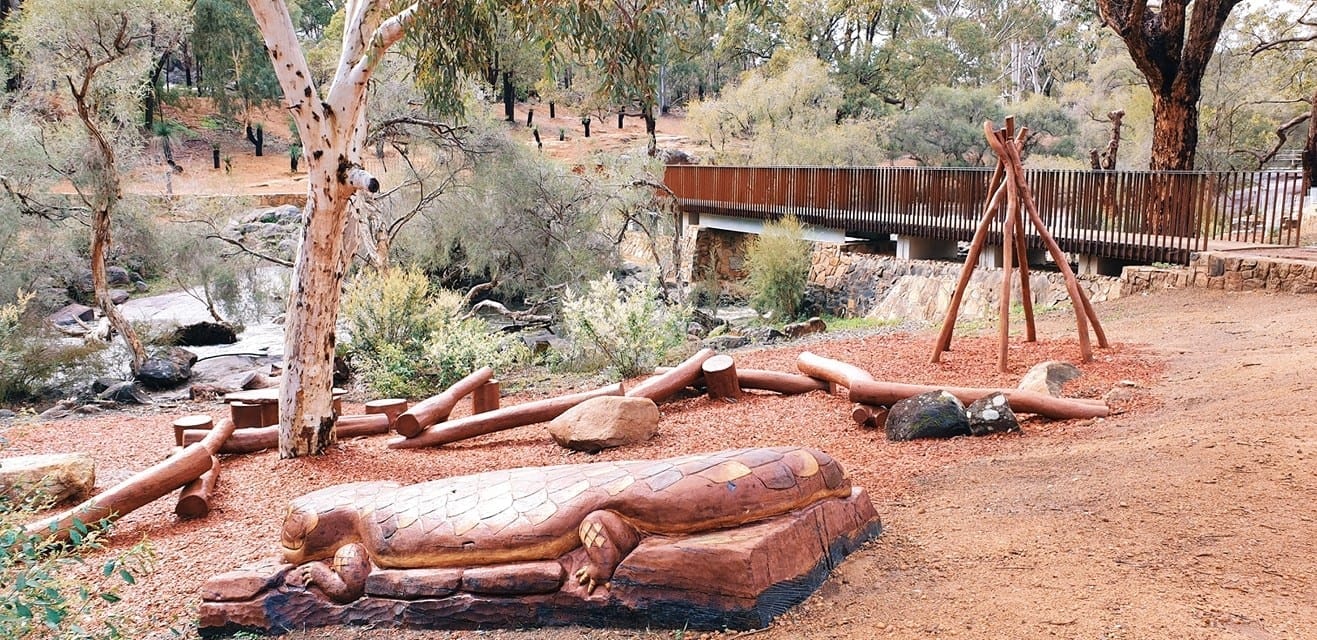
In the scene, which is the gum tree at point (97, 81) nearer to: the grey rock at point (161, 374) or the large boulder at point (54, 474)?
the grey rock at point (161, 374)

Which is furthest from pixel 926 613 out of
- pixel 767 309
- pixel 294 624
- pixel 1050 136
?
pixel 1050 136

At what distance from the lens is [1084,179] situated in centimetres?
1327

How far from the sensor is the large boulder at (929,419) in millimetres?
5809

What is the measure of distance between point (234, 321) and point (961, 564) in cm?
1954

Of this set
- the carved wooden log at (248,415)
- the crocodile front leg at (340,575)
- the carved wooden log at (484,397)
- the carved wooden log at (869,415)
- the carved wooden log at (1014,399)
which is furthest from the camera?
the carved wooden log at (484,397)

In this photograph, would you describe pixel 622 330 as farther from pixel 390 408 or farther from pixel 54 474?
pixel 54 474

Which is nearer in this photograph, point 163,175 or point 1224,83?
point 163,175

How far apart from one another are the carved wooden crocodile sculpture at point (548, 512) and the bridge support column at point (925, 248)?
13513 millimetres

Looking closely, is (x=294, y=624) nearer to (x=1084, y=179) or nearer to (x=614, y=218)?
(x=1084, y=179)

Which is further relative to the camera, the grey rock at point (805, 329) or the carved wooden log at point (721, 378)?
the grey rock at point (805, 329)

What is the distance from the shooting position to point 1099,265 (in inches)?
515

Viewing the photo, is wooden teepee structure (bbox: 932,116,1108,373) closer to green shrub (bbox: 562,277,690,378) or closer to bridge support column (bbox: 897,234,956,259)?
green shrub (bbox: 562,277,690,378)

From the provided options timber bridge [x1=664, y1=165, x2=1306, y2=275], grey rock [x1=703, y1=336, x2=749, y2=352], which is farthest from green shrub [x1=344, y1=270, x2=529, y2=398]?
timber bridge [x1=664, y1=165, x2=1306, y2=275]

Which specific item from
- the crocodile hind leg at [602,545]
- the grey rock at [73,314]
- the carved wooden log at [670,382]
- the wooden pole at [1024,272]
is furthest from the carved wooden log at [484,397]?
the grey rock at [73,314]
